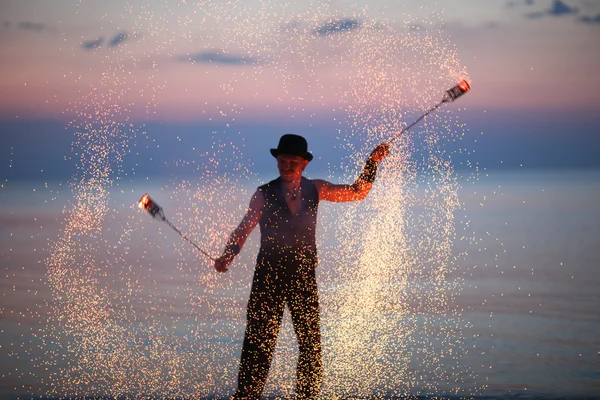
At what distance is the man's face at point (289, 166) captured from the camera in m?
5.37

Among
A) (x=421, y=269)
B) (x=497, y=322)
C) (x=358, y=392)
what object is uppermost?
(x=421, y=269)

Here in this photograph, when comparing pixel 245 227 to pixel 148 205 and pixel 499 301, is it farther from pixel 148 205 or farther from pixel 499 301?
pixel 499 301

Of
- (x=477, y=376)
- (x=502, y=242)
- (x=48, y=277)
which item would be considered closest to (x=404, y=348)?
(x=477, y=376)

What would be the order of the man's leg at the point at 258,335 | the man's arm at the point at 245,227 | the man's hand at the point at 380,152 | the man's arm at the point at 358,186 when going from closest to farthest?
the man's leg at the point at 258,335
the man's arm at the point at 245,227
the man's arm at the point at 358,186
the man's hand at the point at 380,152

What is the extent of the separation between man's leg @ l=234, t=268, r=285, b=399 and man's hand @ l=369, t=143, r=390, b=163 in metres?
1.06

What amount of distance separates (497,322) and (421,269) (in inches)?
129

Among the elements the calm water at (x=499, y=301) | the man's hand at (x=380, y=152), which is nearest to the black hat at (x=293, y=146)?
the man's hand at (x=380, y=152)

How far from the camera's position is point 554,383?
5.64 metres

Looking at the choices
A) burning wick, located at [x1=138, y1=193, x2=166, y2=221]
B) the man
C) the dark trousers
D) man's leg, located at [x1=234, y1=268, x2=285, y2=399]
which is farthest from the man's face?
burning wick, located at [x1=138, y1=193, x2=166, y2=221]

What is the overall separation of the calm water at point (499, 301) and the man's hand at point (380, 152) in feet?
4.69

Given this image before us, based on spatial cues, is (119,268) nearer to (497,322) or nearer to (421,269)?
(421,269)

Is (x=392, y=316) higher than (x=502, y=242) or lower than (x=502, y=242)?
lower

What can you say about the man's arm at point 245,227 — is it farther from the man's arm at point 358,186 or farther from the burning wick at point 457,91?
the burning wick at point 457,91

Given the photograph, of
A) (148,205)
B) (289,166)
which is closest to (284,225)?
(289,166)
